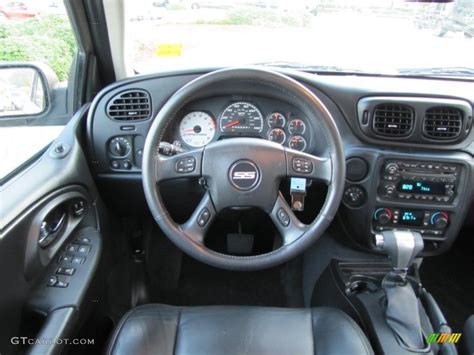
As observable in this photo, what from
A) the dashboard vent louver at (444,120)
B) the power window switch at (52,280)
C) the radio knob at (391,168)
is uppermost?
the dashboard vent louver at (444,120)

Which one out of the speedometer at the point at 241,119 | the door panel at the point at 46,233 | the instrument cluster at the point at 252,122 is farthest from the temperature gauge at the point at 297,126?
the door panel at the point at 46,233

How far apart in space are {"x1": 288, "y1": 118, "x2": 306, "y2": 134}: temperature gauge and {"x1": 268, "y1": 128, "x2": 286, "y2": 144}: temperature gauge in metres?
0.03

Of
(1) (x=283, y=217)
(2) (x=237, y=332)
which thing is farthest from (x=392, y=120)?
(2) (x=237, y=332)

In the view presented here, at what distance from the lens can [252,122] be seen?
156 cm

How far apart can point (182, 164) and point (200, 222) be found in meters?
0.20

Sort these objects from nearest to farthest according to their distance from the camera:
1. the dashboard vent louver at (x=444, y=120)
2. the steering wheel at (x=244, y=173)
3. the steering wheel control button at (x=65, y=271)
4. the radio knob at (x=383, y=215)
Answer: the steering wheel at (x=244, y=173), the steering wheel control button at (x=65, y=271), the dashboard vent louver at (x=444, y=120), the radio knob at (x=383, y=215)

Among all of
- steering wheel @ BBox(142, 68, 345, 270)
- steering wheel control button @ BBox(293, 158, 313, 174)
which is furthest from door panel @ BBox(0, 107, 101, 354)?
steering wheel control button @ BBox(293, 158, 313, 174)

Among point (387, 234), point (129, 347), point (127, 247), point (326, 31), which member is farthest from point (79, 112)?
point (387, 234)

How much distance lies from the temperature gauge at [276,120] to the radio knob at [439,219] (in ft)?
2.41

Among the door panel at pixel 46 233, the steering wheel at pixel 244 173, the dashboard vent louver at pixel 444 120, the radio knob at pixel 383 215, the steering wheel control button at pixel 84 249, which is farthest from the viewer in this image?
the radio knob at pixel 383 215

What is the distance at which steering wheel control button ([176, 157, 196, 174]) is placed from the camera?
1.33 metres

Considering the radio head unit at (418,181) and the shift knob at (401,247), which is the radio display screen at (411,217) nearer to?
the radio head unit at (418,181)

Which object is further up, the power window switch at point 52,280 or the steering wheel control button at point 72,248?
the steering wheel control button at point 72,248

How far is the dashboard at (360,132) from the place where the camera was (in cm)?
156
